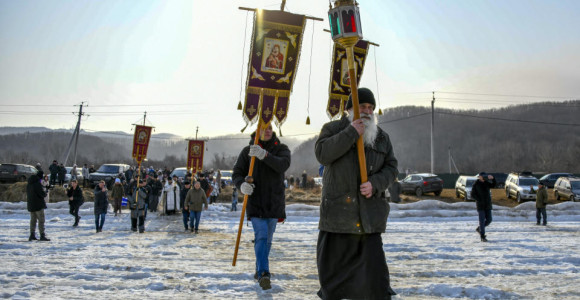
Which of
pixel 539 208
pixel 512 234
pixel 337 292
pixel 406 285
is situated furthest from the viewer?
pixel 539 208

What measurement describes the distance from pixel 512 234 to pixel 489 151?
435 ft

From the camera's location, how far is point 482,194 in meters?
12.7

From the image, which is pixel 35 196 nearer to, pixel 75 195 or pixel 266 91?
pixel 75 195

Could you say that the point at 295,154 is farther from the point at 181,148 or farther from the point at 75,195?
the point at 75,195

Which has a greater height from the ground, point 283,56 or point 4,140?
point 4,140

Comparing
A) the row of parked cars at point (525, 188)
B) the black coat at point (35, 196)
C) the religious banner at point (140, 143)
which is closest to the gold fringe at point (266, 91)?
the black coat at point (35, 196)

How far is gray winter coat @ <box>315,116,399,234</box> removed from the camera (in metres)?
3.82

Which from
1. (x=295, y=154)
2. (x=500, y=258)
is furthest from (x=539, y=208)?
(x=295, y=154)

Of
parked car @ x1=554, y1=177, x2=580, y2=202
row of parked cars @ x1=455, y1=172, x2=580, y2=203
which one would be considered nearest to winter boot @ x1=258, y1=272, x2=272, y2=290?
row of parked cars @ x1=455, y1=172, x2=580, y2=203

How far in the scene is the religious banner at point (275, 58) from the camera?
1000 centimetres

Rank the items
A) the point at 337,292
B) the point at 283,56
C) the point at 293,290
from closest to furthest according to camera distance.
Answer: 1. the point at 337,292
2. the point at 293,290
3. the point at 283,56

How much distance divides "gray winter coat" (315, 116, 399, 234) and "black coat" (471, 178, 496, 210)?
9.66 m

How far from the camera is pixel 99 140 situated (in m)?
167

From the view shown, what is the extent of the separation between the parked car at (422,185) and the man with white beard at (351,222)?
29.2 metres
